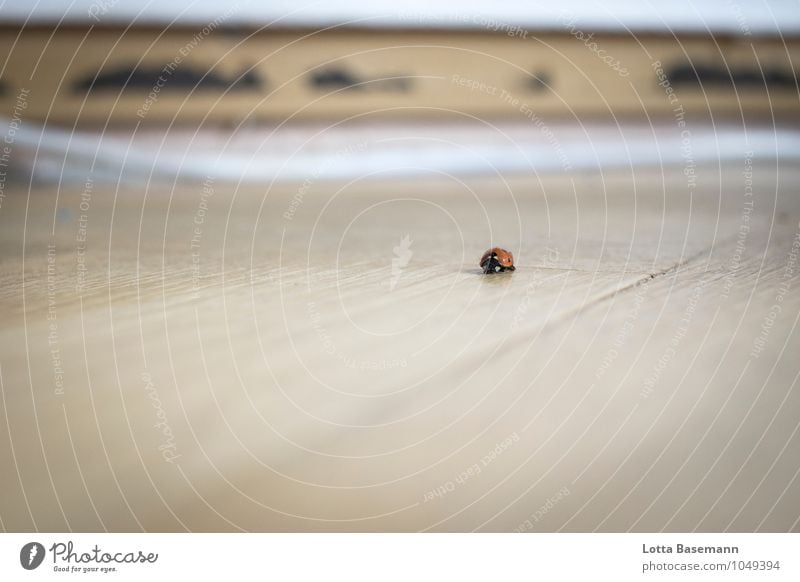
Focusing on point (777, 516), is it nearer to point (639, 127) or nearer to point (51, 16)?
point (639, 127)

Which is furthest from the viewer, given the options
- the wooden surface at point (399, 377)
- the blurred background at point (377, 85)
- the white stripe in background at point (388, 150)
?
the white stripe in background at point (388, 150)

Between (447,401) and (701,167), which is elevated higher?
(701,167)

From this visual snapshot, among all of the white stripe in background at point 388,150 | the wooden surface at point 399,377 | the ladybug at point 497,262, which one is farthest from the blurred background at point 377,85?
the ladybug at point 497,262

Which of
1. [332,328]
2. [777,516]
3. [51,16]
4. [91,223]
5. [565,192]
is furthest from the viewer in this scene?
[565,192]

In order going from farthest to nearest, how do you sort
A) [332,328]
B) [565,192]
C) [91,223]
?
[565,192] < [91,223] < [332,328]
